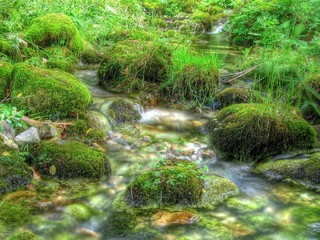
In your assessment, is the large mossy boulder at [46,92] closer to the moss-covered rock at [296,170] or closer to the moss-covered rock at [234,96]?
the moss-covered rock at [234,96]

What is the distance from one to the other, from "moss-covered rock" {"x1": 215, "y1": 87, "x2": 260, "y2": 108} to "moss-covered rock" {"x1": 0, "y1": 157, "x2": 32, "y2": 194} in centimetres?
331

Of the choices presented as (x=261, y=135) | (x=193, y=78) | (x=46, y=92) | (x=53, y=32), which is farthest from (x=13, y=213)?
(x=53, y=32)

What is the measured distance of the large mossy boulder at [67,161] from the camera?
3.92 m

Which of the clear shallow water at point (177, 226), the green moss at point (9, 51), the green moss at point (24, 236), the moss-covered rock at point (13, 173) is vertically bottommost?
the clear shallow water at point (177, 226)

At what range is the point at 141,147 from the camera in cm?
486

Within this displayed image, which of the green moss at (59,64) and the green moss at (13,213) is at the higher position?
the green moss at (59,64)

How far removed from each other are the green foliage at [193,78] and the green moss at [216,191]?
2277 millimetres

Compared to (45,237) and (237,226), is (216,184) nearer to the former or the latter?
(237,226)

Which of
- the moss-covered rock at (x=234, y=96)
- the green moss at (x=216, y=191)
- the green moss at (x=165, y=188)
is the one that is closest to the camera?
the green moss at (x=165, y=188)

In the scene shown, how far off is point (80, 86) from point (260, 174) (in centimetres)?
254

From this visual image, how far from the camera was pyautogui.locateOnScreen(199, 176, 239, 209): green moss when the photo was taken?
374 centimetres

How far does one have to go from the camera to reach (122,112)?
5.61m

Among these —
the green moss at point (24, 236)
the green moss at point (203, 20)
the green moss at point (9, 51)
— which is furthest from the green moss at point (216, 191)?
the green moss at point (203, 20)


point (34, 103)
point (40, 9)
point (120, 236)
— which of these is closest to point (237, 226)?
point (120, 236)
